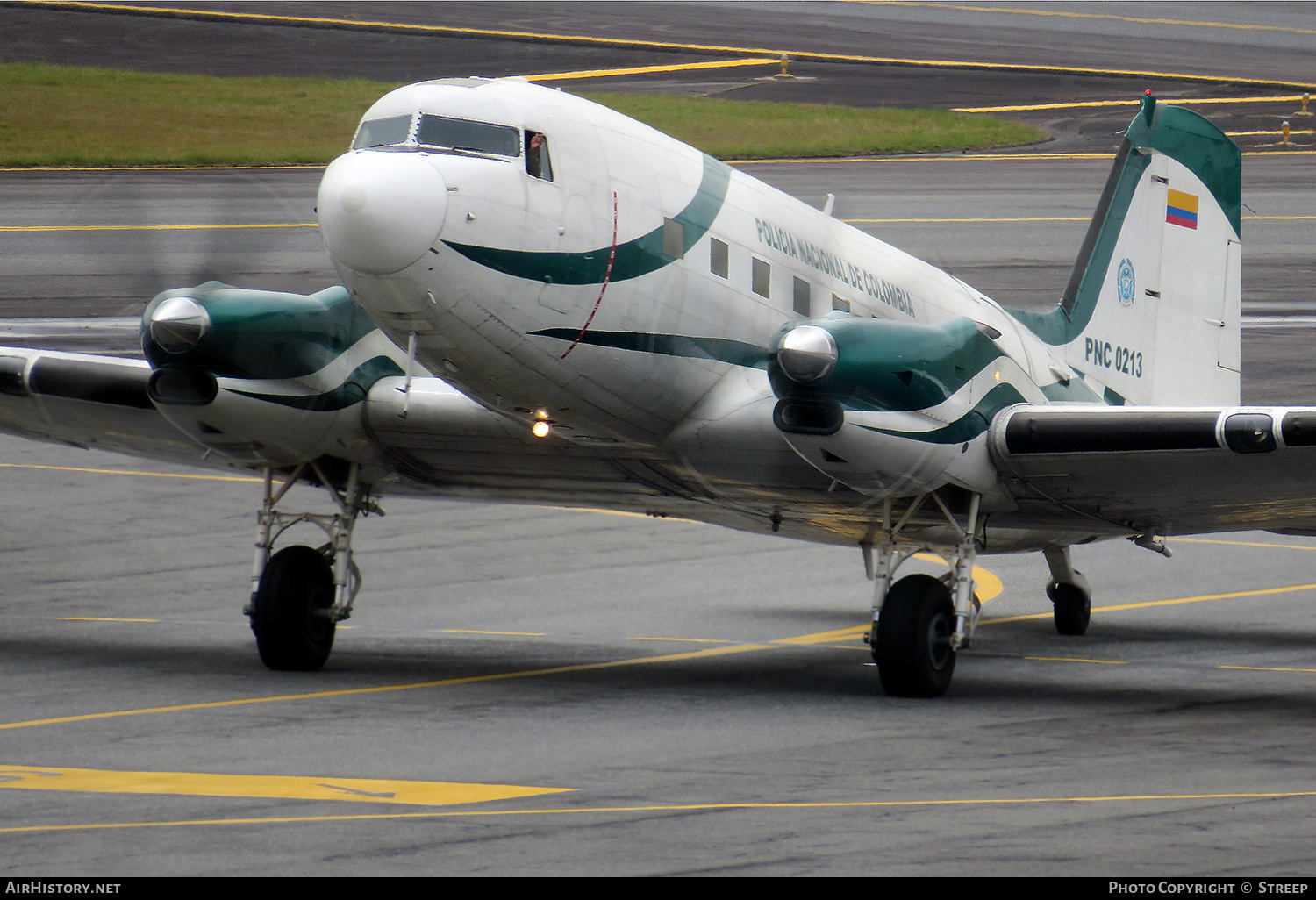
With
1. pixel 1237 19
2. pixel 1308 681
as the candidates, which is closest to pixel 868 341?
pixel 1308 681

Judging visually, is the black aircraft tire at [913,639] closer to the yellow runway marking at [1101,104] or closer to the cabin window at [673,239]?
the cabin window at [673,239]

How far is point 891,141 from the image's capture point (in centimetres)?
5931

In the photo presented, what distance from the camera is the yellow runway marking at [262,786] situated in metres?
11.8

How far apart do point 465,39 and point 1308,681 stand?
51.5m

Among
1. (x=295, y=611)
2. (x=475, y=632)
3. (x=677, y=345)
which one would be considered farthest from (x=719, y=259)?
(x=475, y=632)

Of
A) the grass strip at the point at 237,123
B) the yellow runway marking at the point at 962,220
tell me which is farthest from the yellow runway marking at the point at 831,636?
the grass strip at the point at 237,123

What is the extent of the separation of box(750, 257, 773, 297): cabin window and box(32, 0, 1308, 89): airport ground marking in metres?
51.5

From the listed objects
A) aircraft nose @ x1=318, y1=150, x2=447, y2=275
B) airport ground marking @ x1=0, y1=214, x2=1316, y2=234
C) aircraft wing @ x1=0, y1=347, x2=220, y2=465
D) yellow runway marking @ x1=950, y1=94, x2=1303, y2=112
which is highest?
yellow runway marking @ x1=950, y1=94, x2=1303, y2=112

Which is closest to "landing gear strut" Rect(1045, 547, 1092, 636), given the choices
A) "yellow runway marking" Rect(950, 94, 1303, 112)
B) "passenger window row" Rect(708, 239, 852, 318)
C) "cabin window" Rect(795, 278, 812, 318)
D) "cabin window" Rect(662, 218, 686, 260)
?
"passenger window row" Rect(708, 239, 852, 318)

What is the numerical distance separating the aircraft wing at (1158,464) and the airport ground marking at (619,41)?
5210 centimetres

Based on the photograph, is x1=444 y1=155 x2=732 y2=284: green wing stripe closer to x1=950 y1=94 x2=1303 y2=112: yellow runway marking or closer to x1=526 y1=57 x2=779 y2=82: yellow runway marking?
x1=526 y1=57 x2=779 y2=82: yellow runway marking

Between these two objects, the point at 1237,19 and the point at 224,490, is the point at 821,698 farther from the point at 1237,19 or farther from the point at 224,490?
the point at 1237,19

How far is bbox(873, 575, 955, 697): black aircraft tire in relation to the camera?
1596 centimetres

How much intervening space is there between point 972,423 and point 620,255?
3391mm
